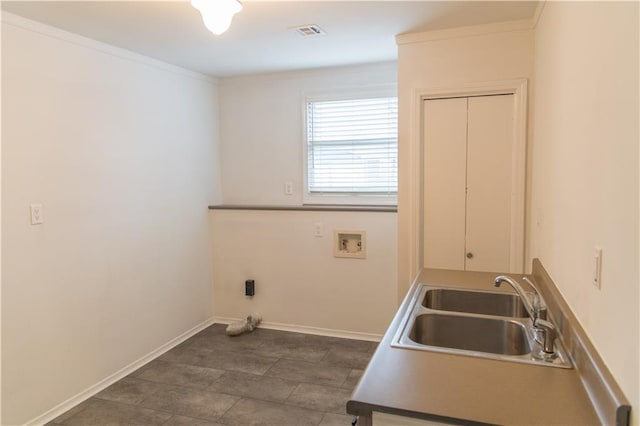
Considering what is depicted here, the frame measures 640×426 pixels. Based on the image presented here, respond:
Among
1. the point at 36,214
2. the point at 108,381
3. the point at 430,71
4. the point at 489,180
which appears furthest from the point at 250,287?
the point at 430,71

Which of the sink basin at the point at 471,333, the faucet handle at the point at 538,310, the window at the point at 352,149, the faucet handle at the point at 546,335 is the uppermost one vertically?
the window at the point at 352,149

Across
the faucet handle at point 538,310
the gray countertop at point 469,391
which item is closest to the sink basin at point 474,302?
the faucet handle at point 538,310

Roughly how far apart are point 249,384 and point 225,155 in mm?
2236

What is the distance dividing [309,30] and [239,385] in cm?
241

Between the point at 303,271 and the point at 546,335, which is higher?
the point at 546,335

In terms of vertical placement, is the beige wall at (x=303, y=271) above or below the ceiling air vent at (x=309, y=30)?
below

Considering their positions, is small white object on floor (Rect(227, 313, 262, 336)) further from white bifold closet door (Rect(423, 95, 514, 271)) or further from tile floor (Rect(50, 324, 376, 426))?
white bifold closet door (Rect(423, 95, 514, 271))

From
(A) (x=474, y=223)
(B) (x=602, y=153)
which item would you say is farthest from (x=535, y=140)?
(B) (x=602, y=153)

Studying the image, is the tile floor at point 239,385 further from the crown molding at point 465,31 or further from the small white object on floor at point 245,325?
the crown molding at point 465,31

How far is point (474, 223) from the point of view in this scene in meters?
3.00

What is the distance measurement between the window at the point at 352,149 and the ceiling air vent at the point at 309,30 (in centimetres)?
106

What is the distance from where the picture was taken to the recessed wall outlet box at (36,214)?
8.53 feet

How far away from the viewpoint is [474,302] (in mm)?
2262

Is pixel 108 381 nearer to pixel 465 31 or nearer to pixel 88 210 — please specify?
pixel 88 210
